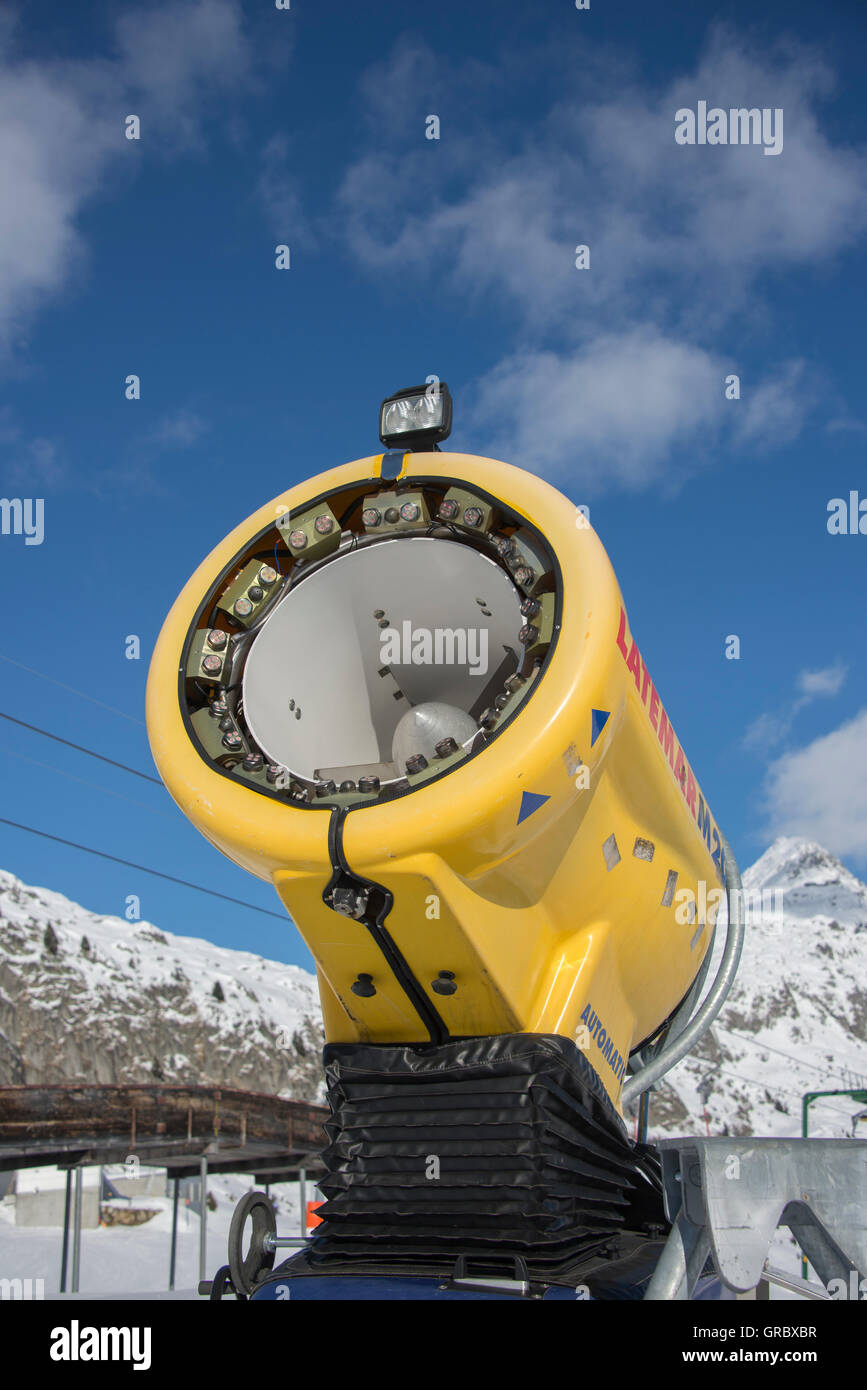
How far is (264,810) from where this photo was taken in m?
3.73

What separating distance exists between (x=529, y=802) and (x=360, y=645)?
1593 mm

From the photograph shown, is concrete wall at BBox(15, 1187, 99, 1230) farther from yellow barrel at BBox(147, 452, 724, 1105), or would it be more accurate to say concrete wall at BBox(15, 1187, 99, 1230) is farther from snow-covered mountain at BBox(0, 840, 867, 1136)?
snow-covered mountain at BBox(0, 840, 867, 1136)

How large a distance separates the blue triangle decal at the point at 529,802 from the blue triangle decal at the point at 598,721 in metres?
0.29

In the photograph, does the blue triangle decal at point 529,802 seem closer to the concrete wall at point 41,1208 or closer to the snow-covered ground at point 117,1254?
the snow-covered ground at point 117,1254

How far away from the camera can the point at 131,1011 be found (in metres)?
48.8

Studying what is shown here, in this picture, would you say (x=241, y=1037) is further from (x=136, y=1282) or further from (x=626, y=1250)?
(x=626, y=1250)

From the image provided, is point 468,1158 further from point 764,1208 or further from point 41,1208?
point 41,1208

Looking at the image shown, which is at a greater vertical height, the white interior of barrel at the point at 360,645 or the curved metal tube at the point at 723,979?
the white interior of barrel at the point at 360,645

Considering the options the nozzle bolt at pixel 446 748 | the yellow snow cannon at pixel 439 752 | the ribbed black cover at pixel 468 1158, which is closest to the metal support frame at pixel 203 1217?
the ribbed black cover at pixel 468 1158

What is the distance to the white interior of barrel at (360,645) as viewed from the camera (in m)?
4.34

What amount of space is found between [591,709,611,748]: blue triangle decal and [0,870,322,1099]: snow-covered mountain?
131 feet

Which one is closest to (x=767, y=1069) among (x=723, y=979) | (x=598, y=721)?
(x=723, y=979)
